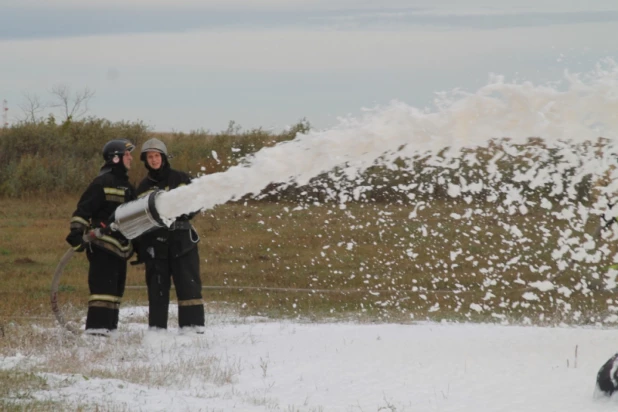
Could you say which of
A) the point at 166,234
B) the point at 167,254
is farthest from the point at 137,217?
the point at 167,254

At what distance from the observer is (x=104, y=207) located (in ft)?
30.7

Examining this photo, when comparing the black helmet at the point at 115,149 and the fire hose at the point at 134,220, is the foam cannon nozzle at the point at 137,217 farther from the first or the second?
the black helmet at the point at 115,149

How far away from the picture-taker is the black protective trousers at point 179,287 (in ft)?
30.3

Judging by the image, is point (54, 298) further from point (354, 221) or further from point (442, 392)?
point (354, 221)

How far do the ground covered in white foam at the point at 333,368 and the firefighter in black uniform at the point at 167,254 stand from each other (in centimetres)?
26

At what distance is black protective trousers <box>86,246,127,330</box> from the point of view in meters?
9.27

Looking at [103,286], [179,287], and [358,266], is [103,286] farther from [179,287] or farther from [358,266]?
[358,266]

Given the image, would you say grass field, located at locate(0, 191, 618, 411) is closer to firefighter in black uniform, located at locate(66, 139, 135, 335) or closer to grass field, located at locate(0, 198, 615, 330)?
grass field, located at locate(0, 198, 615, 330)

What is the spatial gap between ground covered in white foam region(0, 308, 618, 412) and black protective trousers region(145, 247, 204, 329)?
0.18 meters

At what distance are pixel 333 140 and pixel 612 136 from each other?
231 cm

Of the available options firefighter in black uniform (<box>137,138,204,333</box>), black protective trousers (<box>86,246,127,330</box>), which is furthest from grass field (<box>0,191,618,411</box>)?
firefighter in black uniform (<box>137,138,204,333</box>)

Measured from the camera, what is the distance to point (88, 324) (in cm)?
937

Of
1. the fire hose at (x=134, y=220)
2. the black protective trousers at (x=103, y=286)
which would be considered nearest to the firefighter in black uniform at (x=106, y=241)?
the black protective trousers at (x=103, y=286)

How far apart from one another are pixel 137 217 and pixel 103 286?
979mm
